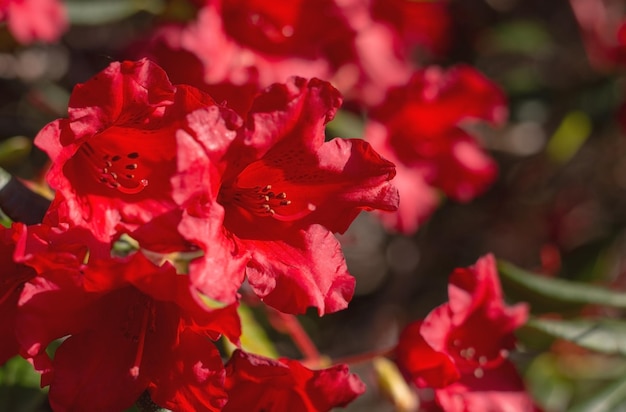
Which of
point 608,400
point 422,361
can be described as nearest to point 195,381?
point 422,361

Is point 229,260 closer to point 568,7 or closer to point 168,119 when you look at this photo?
point 168,119

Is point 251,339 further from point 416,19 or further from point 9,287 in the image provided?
point 416,19

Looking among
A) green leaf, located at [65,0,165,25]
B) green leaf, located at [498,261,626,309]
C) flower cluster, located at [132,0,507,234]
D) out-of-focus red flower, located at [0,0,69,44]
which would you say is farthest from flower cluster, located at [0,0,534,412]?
green leaf, located at [65,0,165,25]

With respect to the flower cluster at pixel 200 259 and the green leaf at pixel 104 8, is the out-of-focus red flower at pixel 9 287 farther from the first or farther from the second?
the green leaf at pixel 104 8

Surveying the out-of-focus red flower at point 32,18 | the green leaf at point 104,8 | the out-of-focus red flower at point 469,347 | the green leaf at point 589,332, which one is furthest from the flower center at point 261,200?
the green leaf at point 104,8

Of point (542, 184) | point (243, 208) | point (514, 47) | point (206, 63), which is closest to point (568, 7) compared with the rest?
point (514, 47)

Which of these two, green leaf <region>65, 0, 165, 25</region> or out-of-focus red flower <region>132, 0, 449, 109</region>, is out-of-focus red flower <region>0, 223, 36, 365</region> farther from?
green leaf <region>65, 0, 165, 25</region>

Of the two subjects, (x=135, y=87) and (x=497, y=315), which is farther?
(x=497, y=315)
